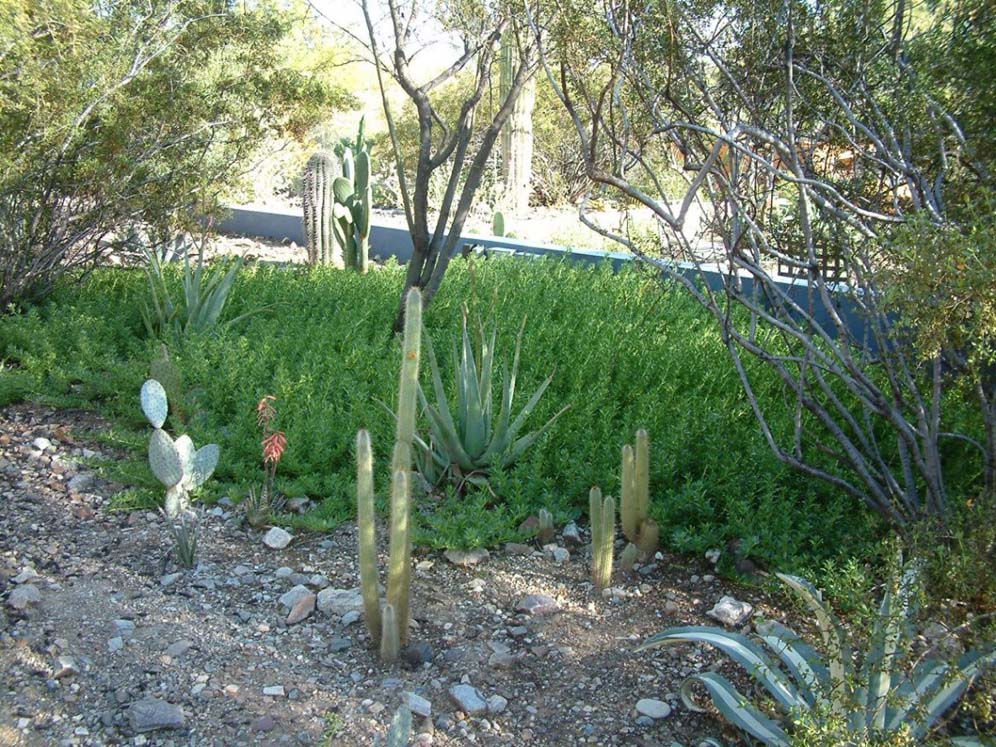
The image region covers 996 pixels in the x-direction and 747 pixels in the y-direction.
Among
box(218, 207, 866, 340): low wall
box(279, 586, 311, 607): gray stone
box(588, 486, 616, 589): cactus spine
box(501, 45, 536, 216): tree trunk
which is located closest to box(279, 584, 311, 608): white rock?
box(279, 586, 311, 607): gray stone

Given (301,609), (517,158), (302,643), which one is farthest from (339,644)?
(517,158)

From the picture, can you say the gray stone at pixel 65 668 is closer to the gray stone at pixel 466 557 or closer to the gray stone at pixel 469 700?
the gray stone at pixel 469 700

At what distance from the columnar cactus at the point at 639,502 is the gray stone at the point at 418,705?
993 mm

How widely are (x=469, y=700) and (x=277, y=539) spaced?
3.58 ft

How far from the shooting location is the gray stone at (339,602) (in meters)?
2.93

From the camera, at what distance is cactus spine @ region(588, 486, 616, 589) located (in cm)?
298

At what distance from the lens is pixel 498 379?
178 inches

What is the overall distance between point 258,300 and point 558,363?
2.04 metres

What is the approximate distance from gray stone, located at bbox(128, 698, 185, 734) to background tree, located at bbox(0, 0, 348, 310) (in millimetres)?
3276

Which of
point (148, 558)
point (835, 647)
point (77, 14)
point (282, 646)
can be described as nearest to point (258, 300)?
point (77, 14)

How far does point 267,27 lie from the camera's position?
6.58m

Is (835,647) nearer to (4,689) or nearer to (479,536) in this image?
(479,536)

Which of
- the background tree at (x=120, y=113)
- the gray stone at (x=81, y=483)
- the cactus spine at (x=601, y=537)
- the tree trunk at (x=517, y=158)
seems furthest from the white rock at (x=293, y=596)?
the tree trunk at (x=517, y=158)

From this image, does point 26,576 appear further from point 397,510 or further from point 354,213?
point 354,213
